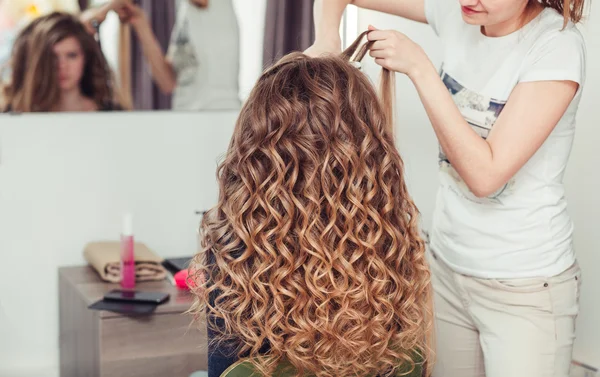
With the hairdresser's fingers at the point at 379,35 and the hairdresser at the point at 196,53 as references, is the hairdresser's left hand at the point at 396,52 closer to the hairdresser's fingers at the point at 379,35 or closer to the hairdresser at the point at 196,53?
the hairdresser's fingers at the point at 379,35

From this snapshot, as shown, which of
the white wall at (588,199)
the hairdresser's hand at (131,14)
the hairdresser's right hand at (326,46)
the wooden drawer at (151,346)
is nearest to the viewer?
the hairdresser's right hand at (326,46)

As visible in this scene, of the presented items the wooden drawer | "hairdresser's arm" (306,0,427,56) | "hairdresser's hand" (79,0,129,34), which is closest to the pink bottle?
the wooden drawer

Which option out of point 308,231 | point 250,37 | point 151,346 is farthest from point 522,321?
point 250,37

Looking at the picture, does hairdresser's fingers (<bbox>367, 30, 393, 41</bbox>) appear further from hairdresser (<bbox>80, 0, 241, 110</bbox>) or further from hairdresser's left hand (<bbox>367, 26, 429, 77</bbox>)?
hairdresser (<bbox>80, 0, 241, 110</bbox>)

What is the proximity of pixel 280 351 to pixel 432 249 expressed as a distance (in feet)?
1.72

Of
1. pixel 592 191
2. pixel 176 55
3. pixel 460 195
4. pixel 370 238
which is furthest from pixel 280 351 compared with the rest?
pixel 176 55

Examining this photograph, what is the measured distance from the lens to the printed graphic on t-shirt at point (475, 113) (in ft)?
A: 4.44

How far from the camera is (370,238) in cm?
111

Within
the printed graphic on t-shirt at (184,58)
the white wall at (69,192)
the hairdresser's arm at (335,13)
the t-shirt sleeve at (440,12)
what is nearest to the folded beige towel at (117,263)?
the white wall at (69,192)

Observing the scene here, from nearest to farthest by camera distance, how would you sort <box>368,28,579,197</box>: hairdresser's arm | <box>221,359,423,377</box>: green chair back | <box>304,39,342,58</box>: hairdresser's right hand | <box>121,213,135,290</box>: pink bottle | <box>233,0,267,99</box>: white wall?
<box>221,359,423,377</box>: green chair back < <box>368,28,579,197</box>: hairdresser's arm < <box>304,39,342,58</box>: hairdresser's right hand < <box>121,213,135,290</box>: pink bottle < <box>233,0,267,99</box>: white wall

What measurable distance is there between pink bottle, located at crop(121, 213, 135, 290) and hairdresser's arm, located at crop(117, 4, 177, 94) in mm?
425

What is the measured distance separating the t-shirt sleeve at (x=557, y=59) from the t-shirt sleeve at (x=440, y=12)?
248mm

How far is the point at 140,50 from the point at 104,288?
0.65 m

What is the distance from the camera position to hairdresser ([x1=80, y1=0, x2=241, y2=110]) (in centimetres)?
224
